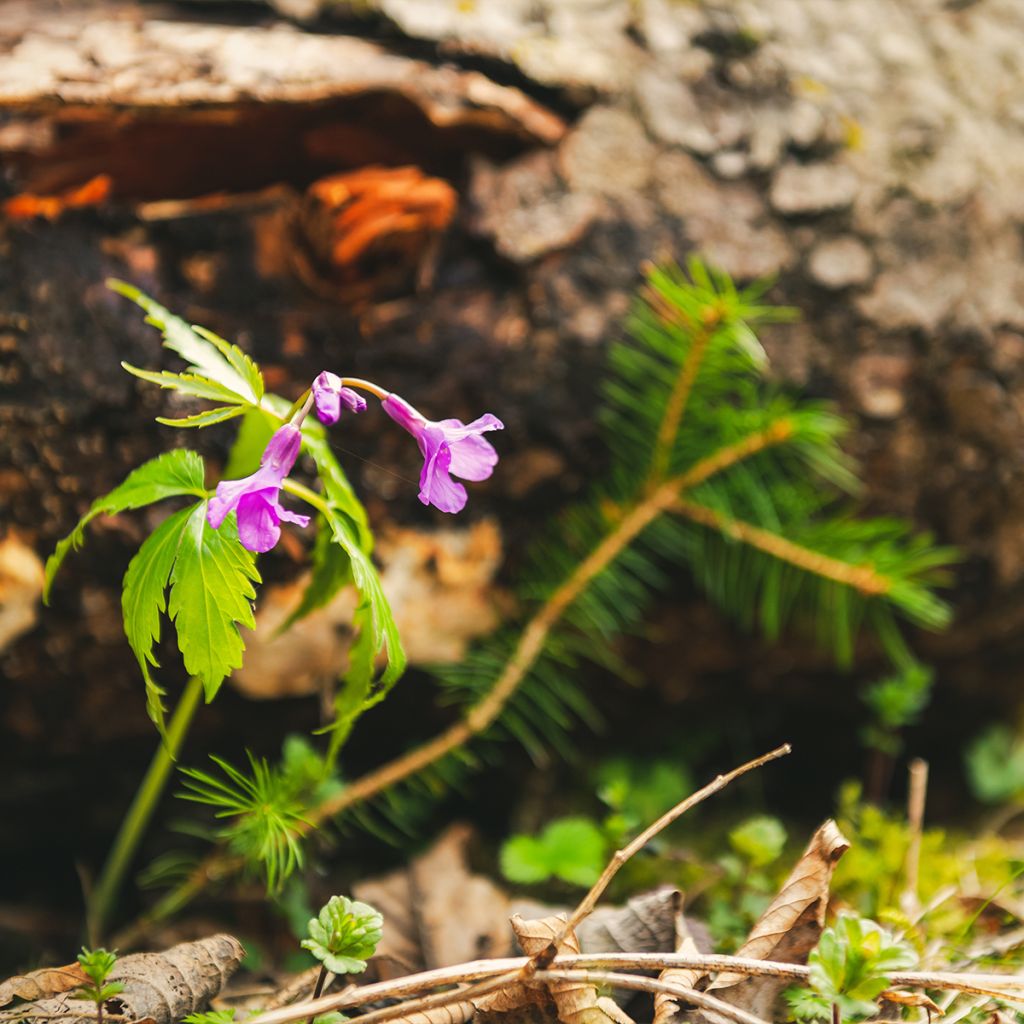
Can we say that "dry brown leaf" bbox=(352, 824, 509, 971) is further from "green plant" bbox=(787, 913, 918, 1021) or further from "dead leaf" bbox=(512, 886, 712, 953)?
"green plant" bbox=(787, 913, 918, 1021)

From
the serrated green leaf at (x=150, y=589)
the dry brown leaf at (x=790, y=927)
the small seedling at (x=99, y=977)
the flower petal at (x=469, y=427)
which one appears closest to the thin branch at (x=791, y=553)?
the dry brown leaf at (x=790, y=927)

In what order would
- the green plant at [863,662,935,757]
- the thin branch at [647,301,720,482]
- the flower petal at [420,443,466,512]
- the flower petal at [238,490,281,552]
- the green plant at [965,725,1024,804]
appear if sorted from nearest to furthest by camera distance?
the flower petal at [238,490,281,552]
the flower petal at [420,443,466,512]
the thin branch at [647,301,720,482]
the green plant at [863,662,935,757]
the green plant at [965,725,1024,804]

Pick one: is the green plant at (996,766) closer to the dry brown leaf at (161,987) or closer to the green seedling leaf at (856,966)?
the green seedling leaf at (856,966)

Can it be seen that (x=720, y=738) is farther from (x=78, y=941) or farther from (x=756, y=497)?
(x=78, y=941)

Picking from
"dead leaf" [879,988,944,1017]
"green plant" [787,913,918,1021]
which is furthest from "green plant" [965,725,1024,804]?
"green plant" [787,913,918,1021]

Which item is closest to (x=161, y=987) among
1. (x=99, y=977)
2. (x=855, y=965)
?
(x=99, y=977)

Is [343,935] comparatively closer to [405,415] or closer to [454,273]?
[405,415]

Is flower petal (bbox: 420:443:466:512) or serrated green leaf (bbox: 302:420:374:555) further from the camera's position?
serrated green leaf (bbox: 302:420:374:555)

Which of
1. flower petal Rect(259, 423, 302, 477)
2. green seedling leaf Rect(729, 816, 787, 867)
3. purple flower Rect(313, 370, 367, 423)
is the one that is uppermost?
purple flower Rect(313, 370, 367, 423)
